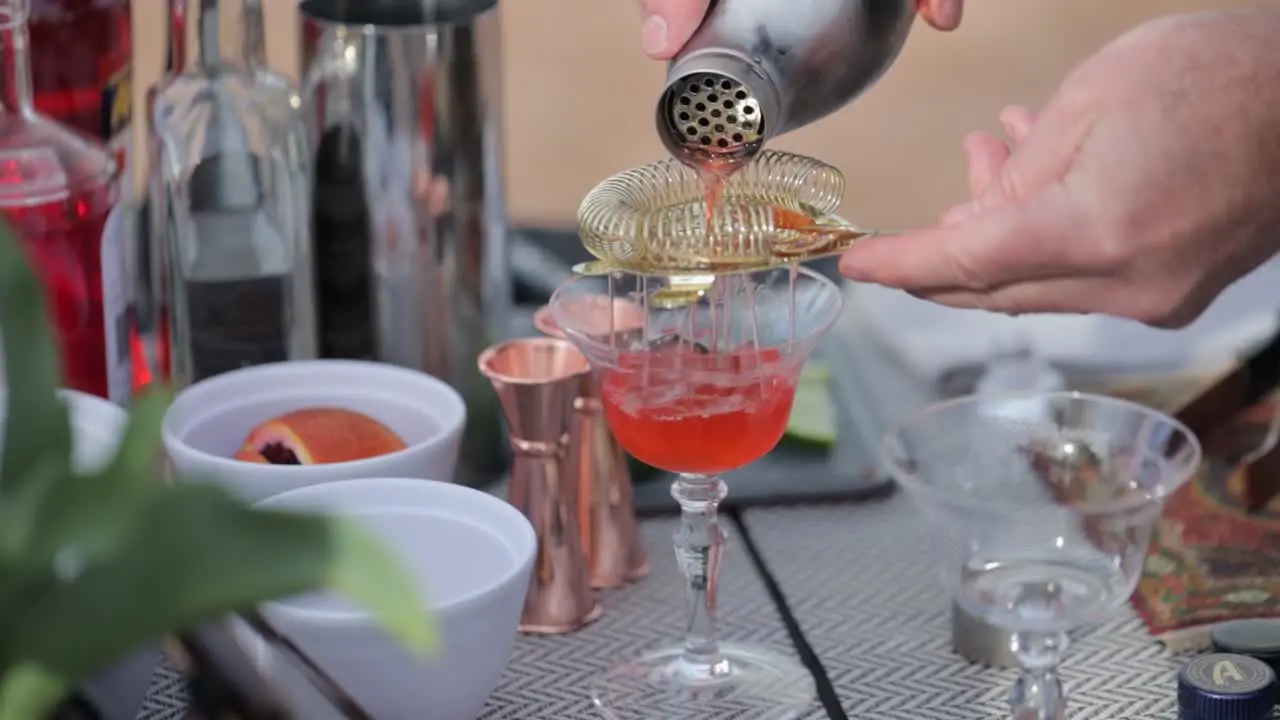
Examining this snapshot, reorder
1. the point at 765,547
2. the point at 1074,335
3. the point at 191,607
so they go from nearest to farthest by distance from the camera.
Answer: the point at 191,607
the point at 765,547
the point at 1074,335

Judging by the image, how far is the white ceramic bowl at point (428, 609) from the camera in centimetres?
63

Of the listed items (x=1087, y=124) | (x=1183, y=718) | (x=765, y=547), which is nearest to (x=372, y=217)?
(x=765, y=547)

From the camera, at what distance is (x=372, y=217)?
3.18ft

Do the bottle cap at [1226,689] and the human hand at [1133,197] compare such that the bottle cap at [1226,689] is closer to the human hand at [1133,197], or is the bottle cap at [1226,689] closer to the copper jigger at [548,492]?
the human hand at [1133,197]

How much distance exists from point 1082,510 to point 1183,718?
0.10m

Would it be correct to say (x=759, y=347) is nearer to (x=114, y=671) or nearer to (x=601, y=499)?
(x=601, y=499)

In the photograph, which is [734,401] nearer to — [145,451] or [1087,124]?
[1087,124]

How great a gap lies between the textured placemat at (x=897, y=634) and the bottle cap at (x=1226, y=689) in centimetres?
4

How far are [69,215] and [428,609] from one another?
13.7 inches

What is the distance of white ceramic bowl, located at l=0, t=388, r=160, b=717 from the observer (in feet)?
1.72

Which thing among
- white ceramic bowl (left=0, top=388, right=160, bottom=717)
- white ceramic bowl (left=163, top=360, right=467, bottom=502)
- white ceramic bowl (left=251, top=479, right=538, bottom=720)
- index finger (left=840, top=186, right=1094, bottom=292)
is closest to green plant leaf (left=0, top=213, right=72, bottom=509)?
white ceramic bowl (left=0, top=388, right=160, bottom=717)

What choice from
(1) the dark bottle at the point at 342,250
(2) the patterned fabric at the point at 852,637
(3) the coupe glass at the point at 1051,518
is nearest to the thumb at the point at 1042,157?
(3) the coupe glass at the point at 1051,518

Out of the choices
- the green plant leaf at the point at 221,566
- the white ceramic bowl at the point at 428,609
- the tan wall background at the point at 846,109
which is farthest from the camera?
the tan wall background at the point at 846,109

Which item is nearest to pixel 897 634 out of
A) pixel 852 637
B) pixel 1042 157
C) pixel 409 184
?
pixel 852 637
